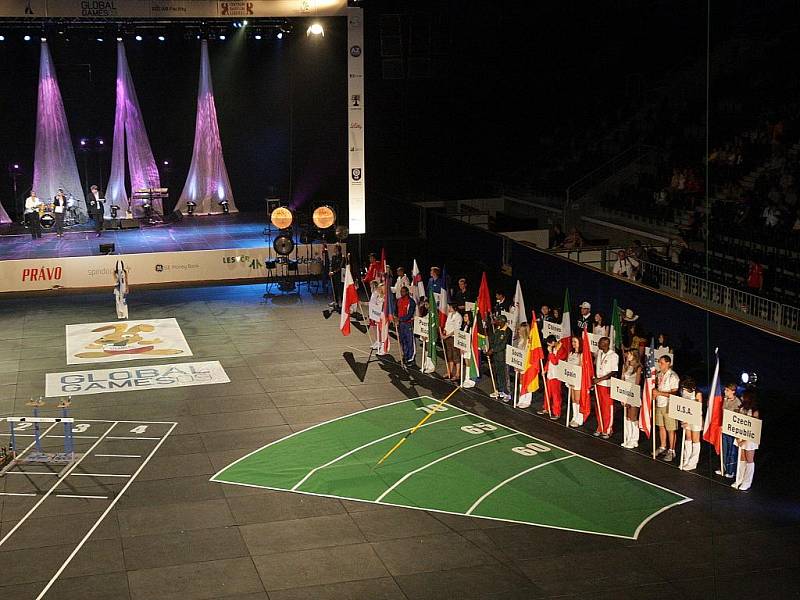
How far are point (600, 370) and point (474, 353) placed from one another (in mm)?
3116

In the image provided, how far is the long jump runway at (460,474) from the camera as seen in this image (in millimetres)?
14211

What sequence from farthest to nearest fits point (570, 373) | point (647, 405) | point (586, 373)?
point (570, 373)
point (586, 373)
point (647, 405)

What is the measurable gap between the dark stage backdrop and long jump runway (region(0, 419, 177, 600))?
18.1 meters

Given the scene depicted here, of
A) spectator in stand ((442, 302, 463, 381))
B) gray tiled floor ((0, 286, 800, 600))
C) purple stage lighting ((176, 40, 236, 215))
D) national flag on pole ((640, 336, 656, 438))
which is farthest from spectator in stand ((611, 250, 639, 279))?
purple stage lighting ((176, 40, 236, 215))

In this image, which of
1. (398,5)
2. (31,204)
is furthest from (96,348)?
(398,5)

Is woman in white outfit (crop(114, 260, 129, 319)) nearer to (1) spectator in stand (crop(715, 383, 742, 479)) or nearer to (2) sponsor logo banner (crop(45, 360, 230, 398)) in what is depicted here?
(2) sponsor logo banner (crop(45, 360, 230, 398))

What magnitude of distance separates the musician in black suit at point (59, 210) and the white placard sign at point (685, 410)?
23.4 meters

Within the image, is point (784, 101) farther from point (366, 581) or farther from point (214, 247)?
point (366, 581)

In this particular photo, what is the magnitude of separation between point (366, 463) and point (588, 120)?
24.1 m

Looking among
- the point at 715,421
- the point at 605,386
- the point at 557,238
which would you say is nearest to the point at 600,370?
the point at 605,386

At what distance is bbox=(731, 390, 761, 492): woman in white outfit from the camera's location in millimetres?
14492

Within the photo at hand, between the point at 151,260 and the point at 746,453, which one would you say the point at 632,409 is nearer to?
the point at 746,453

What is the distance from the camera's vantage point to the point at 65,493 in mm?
14969

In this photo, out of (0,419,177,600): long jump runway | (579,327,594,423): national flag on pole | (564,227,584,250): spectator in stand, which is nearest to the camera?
(0,419,177,600): long jump runway
